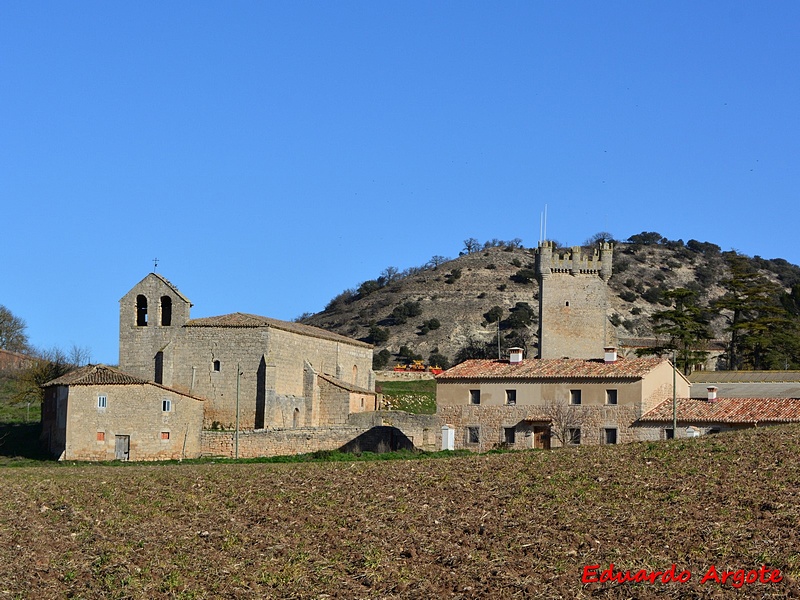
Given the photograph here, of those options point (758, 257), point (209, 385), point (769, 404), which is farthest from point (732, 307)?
point (758, 257)

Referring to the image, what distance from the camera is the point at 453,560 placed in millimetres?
16906

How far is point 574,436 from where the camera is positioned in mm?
38719

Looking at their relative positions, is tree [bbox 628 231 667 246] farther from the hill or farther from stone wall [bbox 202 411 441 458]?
stone wall [bbox 202 411 441 458]

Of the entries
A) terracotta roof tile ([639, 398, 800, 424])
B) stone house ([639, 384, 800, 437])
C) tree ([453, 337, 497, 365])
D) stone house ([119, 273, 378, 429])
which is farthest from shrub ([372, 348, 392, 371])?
stone house ([639, 384, 800, 437])

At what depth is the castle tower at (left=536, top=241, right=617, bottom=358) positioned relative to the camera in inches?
1924

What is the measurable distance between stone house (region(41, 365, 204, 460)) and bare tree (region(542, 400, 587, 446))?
12.6 metres

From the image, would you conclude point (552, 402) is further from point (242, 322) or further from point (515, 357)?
point (242, 322)

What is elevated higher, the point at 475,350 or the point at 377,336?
the point at 377,336

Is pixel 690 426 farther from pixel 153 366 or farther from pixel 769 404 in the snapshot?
pixel 153 366

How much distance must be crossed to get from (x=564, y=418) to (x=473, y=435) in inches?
124

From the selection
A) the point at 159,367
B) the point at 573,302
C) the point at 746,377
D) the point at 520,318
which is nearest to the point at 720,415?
the point at 573,302

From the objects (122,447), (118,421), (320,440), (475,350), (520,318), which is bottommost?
(122,447)

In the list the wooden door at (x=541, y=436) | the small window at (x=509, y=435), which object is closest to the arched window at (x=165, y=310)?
the small window at (x=509, y=435)

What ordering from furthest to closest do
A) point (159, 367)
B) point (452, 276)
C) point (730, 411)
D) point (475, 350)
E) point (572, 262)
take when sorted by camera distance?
point (452, 276) → point (475, 350) → point (572, 262) → point (159, 367) → point (730, 411)
